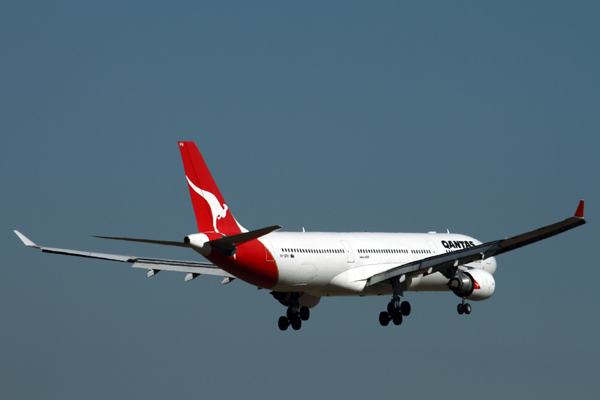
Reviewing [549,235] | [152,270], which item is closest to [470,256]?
[549,235]

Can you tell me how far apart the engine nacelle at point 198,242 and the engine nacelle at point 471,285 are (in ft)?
52.2

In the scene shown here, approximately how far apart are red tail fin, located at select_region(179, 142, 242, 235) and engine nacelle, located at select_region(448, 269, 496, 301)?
13885 millimetres

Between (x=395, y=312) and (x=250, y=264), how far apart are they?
34.9 feet

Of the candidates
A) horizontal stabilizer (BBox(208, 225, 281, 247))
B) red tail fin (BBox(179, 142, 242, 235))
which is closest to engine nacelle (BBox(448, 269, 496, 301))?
red tail fin (BBox(179, 142, 242, 235))

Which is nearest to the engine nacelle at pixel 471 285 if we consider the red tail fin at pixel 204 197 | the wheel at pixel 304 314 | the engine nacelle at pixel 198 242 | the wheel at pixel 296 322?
Result: the wheel at pixel 304 314

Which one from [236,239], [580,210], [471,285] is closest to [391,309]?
[471,285]

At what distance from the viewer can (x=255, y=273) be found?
4291 centimetres

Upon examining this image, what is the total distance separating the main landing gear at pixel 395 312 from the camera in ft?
161

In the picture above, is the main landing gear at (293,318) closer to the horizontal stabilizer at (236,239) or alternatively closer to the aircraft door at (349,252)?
the aircraft door at (349,252)

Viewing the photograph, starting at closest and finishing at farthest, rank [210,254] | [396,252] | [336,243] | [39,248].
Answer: [210,254] → [39,248] → [336,243] → [396,252]

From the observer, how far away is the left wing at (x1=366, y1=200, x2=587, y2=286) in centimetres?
4187

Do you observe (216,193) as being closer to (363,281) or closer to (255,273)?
(255,273)

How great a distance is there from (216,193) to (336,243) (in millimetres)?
8202

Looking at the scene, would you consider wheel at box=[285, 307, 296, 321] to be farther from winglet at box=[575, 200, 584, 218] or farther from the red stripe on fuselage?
winglet at box=[575, 200, 584, 218]
